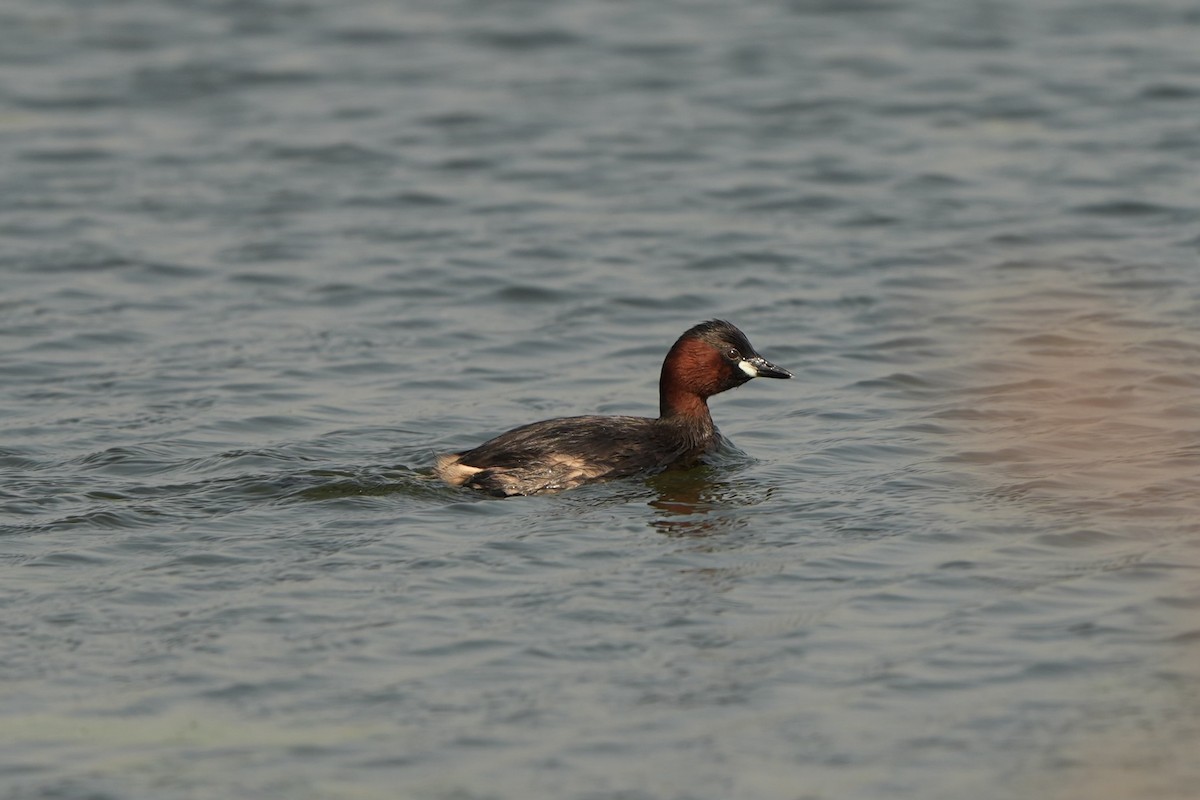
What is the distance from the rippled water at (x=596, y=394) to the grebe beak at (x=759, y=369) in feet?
1.39

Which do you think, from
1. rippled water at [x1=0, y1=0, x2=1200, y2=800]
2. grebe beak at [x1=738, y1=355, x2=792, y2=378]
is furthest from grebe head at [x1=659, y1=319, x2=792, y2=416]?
rippled water at [x1=0, y1=0, x2=1200, y2=800]

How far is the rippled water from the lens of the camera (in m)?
7.47

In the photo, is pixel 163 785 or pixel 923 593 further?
pixel 923 593

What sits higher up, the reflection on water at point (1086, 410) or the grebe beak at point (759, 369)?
the grebe beak at point (759, 369)

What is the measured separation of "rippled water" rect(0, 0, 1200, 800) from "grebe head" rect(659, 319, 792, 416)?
1.50ft

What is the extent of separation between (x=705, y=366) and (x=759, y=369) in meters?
0.31

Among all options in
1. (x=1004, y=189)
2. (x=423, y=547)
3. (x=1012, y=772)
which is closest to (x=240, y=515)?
(x=423, y=547)

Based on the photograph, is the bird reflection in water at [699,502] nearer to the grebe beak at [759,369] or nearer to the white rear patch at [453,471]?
the grebe beak at [759,369]

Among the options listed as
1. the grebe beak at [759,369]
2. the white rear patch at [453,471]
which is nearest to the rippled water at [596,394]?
the white rear patch at [453,471]

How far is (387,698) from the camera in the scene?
A: 7.72 meters

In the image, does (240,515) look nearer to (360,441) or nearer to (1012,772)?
(360,441)

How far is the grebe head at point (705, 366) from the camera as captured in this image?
1156 centimetres

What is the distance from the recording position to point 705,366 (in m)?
11.6

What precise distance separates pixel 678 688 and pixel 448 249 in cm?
892
